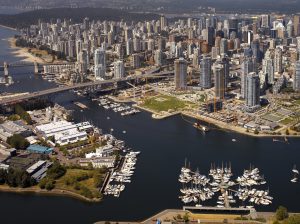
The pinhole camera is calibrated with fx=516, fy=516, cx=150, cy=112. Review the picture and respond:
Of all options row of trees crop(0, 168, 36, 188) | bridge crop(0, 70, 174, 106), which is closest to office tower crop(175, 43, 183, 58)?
bridge crop(0, 70, 174, 106)

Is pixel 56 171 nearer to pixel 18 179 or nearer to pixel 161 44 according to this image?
pixel 18 179

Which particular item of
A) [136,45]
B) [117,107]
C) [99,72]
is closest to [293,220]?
[117,107]

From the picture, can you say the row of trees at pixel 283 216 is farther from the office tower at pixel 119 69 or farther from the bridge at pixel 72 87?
the office tower at pixel 119 69

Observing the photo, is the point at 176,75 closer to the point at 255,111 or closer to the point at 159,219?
the point at 255,111

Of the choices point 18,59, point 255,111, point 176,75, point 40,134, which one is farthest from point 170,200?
point 18,59

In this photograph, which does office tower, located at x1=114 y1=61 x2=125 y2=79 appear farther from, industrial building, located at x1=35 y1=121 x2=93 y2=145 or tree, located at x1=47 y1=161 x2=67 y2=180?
tree, located at x1=47 y1=161 x2=67 y2=180

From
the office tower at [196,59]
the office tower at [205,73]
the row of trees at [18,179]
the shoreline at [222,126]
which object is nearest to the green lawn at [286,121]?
the shoreline at [222,126]
